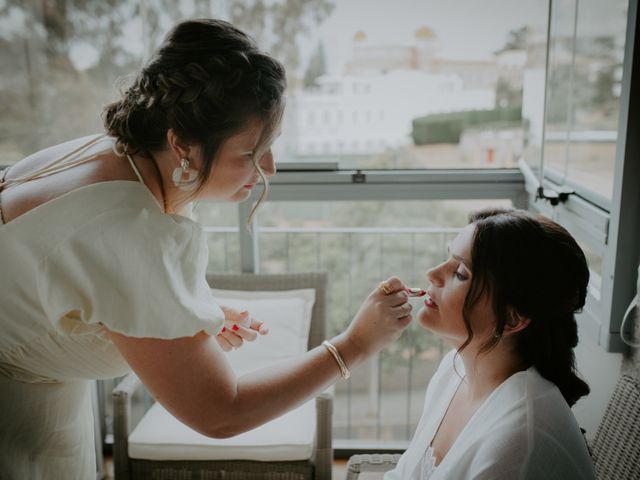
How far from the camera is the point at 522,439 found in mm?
1261

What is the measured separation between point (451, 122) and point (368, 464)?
5.73ft

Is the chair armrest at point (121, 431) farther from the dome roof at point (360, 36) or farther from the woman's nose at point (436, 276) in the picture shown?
the dome roof at point (360, 36)

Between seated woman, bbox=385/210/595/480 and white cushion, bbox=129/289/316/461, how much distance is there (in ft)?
2.63

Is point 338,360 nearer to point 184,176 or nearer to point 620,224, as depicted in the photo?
point 184,176

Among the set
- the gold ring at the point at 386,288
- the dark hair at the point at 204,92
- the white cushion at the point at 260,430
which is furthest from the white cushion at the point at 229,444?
the dark hair at the point at 204,92

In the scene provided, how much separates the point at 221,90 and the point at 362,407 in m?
2.77

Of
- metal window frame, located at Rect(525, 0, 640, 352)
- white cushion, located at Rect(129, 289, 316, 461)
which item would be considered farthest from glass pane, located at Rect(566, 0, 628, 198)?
white cushion, located at Rect(129, 289, 316, 461)

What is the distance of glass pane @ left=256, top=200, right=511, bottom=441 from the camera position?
10.9 ft

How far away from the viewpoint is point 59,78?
122 inches

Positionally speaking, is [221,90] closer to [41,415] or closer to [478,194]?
[41,415]

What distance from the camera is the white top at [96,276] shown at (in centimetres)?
106

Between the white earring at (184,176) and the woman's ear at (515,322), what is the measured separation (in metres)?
0.78

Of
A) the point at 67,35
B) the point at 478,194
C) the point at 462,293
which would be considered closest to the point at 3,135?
the point at 67,35

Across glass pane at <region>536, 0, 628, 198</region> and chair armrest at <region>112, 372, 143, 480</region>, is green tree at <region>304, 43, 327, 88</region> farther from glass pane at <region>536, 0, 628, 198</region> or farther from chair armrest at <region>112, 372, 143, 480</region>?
chair armrest at <region>112, 372, 143, 480</region>
